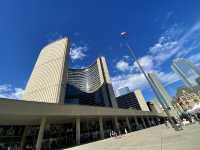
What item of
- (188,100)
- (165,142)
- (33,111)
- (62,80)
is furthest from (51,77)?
(188,100)

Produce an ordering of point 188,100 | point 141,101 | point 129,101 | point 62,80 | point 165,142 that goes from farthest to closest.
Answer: point 129,101
point 141,101
point 188,100
point 62,80
point 165,142

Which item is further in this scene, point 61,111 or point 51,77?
point 51,77

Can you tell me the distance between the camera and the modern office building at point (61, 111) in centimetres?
1925

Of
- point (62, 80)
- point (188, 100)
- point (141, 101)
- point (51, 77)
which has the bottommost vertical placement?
point (188, 100)

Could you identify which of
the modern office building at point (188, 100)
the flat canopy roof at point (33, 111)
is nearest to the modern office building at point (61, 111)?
the flat canopy roof at point (33, 111)

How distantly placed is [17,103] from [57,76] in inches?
1653

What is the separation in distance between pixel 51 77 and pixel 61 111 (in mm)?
40847

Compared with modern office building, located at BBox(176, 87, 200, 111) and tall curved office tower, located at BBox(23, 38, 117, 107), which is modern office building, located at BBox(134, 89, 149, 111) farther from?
tall curved office tower, located at BBox(23, 38, 117, 107)

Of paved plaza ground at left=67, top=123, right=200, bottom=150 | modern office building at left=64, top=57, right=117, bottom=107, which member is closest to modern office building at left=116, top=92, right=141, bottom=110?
modern office building at left=64, top=57, right=117, bottom=107

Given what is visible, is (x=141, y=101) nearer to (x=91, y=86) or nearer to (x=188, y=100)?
(x=188, y=100)

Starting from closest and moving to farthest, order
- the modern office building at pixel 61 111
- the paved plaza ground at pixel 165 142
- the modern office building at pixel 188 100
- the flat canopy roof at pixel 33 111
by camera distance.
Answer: the paved plaza ground at pixel 165 142, the flat canopy roof at pixel 33 111, the modern office building at pixel 61 111, the modern office building at pixel 188 100

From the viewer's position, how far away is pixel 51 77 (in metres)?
59.1

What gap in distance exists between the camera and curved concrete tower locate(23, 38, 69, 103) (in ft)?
179

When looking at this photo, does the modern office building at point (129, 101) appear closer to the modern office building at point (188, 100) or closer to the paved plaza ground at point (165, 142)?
the modern office building at point (188, 100)
